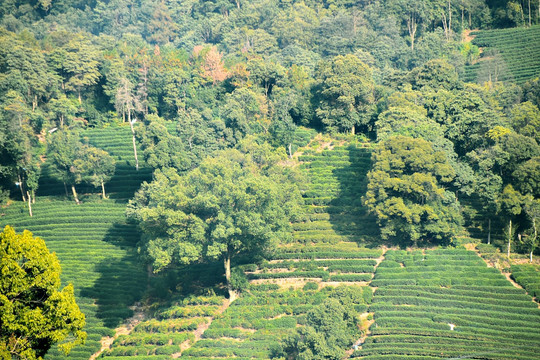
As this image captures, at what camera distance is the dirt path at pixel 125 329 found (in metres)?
43.4

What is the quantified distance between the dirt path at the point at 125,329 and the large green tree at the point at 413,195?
17.6 metres

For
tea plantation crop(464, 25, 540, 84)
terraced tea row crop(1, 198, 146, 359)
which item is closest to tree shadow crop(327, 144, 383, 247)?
terraced tea row crop(1, 198, 146, 359)

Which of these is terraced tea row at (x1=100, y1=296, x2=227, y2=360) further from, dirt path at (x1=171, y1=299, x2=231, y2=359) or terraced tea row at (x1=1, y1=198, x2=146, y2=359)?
terraced tea row at (x1=1, y1=198, x2=146, y2=359)

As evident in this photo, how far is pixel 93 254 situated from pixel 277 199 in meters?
14.5

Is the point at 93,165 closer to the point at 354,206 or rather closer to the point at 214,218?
the point at 214,218

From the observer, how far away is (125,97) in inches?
2724

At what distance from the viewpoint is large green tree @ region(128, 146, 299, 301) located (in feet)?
148

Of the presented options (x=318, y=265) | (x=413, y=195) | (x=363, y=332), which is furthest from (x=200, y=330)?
(x=413, y=195)

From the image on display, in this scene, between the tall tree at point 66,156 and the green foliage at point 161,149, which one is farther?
the tall tree at point 66,156

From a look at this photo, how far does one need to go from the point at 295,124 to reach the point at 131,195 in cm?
1774

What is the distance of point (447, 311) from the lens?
1651 inches

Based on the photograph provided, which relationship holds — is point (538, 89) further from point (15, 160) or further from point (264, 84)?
point (15, 160)

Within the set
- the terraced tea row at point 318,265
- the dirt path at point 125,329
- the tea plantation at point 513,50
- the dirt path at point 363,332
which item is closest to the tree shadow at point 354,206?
the terraced tea row at point 318,265

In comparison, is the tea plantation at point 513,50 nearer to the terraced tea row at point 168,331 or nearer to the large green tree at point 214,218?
the large green tree at point 214,218
